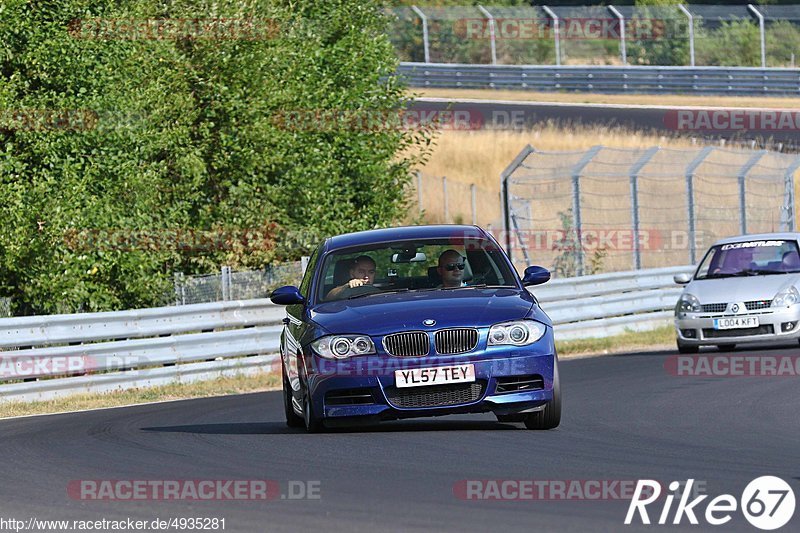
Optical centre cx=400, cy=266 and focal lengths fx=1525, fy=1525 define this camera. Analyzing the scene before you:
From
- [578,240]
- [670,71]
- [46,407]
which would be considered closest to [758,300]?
[578,240]

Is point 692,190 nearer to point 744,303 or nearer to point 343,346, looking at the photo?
point 744,303

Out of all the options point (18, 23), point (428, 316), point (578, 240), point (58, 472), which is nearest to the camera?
point (58, 472)

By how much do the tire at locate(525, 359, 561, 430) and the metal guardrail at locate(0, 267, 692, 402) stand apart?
7.78 m

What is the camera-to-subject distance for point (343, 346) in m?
10.4

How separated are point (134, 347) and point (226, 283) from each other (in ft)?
9.46

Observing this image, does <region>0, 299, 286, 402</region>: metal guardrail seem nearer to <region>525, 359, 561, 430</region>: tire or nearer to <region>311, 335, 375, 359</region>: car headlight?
<region>311, 335, 375, 359</region>: car headlight

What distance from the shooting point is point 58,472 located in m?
9.30

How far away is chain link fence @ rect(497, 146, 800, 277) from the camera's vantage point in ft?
84.5

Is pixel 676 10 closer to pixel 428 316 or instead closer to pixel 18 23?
pixel 18 23

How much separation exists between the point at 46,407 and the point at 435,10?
1749 inches

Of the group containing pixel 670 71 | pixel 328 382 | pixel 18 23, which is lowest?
pixel 670 71

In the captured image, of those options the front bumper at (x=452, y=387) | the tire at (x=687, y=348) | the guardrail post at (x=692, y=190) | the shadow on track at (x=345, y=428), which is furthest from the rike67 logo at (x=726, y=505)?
the guardrail post at (x=692, y=190)

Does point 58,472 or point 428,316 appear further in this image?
point 428,316

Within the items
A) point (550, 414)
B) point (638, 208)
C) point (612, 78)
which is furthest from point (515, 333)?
point (612, 78)
